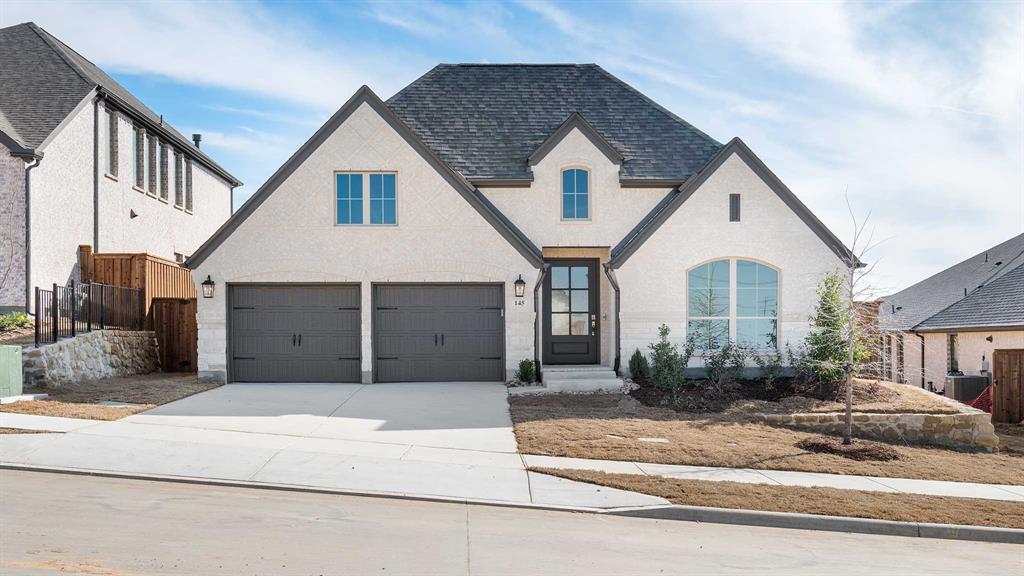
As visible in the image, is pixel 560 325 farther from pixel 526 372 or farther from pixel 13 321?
pixel 13 321

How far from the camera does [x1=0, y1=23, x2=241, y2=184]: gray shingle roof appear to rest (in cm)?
1853

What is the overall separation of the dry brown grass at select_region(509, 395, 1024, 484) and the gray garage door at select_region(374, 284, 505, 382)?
10.8 ft

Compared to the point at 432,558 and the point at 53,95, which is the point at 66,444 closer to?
the point at 432,558

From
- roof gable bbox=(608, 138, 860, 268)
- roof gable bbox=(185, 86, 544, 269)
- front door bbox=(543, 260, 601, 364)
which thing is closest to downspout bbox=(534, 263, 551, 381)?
roof gable bbox=(185, 86, 544, 269)

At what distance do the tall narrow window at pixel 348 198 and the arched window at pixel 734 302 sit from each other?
25.2 feet

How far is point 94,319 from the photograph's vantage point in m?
17.0

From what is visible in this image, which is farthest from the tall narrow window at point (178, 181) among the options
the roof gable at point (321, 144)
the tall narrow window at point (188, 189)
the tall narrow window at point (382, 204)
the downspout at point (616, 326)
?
the downspout at point (616, 326)

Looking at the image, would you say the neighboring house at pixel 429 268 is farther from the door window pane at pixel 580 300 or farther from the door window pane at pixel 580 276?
the door window pane at pixel 580 276

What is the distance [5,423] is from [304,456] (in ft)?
16.0

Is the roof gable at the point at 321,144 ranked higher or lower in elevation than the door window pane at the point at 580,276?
higher

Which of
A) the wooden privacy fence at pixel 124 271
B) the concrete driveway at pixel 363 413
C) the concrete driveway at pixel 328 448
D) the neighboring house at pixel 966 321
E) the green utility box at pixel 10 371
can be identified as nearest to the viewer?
the concrete driveway at pixel 328 448

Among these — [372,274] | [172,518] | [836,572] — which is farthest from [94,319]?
[836,572]

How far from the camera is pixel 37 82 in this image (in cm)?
2033

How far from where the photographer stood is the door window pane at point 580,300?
18.3 meters
